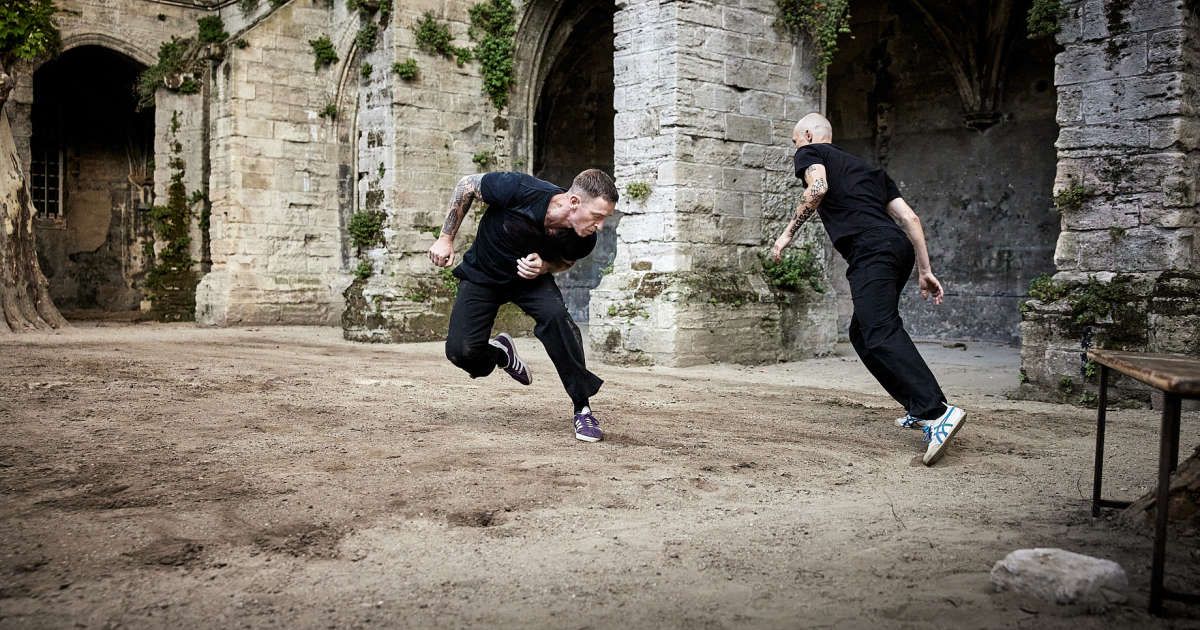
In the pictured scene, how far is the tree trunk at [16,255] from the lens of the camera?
1305cm

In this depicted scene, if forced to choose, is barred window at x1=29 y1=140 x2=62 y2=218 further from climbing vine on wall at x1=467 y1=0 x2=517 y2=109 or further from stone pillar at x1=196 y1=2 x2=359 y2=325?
climbing vine on wall at x1=467 y1=0 x2=517 y2=109

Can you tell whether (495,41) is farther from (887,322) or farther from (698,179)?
(887,322)

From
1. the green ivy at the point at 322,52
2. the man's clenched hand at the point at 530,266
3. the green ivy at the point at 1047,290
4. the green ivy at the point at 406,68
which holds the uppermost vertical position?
the green ivy at the point at 322,52

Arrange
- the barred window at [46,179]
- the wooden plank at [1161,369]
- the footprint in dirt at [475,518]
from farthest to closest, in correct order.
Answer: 1. the barred window at [46,179]
2. the footprint in dirt at [475,518]
3. the wooden plank at [1161,369]

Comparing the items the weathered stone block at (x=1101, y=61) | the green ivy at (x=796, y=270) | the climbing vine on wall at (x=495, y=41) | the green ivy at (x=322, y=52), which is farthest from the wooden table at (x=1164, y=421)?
the green ivy at (x=322, y=52)

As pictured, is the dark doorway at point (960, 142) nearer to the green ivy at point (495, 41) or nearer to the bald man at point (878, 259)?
the green ivy at point (495, 41)

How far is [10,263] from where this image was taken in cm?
1319

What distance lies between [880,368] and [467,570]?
2.84 meters

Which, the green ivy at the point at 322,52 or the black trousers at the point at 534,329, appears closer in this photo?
the black trousers at the point at 534,329

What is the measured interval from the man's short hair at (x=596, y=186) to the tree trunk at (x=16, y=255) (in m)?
10.5

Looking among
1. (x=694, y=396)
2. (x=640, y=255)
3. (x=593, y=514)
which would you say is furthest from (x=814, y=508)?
(x=640, y=255)

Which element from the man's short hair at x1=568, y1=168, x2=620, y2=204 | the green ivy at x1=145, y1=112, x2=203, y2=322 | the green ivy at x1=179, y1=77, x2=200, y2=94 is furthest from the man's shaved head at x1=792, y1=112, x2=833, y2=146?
the green ivy at x1=179, y1=77, x2=200, y2=94

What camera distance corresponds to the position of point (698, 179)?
9.43m

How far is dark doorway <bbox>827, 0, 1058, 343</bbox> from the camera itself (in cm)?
1300
